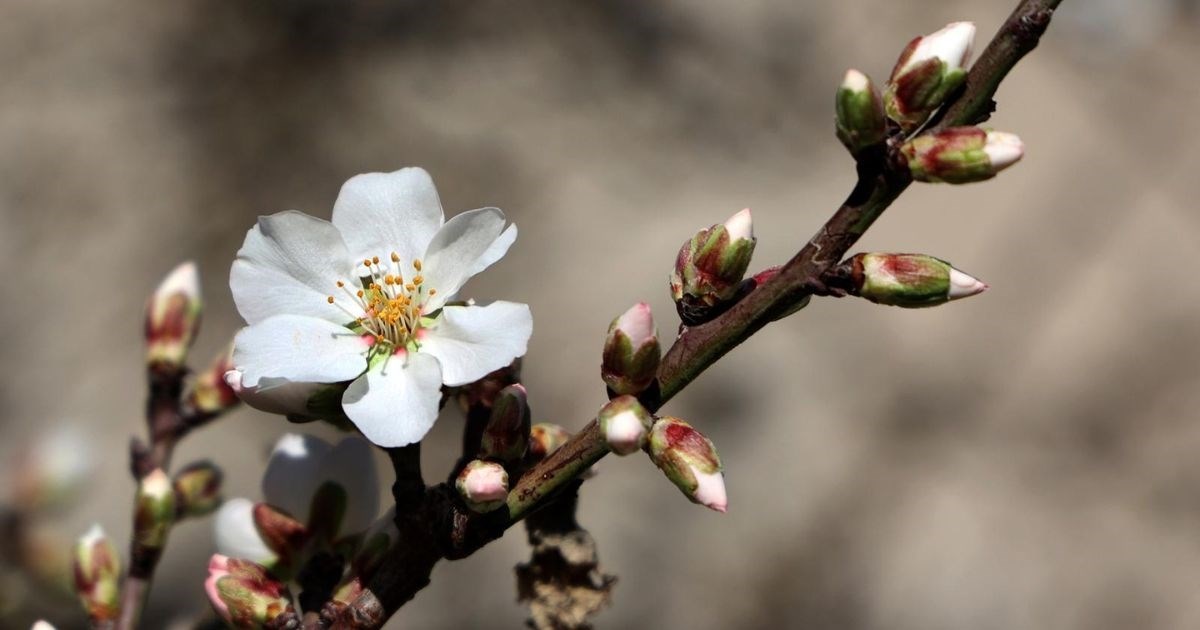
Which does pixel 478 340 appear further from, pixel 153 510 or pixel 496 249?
pixel 153 510

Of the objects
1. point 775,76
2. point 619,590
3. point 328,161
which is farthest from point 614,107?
point 619,590

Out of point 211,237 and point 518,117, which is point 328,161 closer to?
point 211,237

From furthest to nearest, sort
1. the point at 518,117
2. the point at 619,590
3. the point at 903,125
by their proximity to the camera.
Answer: the point at 518,117, the point at 619,590, the point at 903,125

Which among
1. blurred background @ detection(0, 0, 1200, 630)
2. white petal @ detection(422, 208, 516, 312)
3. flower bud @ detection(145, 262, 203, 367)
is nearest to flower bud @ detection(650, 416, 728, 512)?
white petal @ detection(422, 208, 516, 312)

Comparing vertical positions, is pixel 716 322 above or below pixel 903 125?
below

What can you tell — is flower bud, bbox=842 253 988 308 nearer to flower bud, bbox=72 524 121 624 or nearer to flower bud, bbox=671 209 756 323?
flower bud, bbox=671 209 756 323

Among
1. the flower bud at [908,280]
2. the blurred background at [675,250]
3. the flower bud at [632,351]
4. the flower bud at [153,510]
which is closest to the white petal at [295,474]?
the flower bud at [153,510]

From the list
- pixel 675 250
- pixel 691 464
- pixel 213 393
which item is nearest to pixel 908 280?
pixel 691 464
